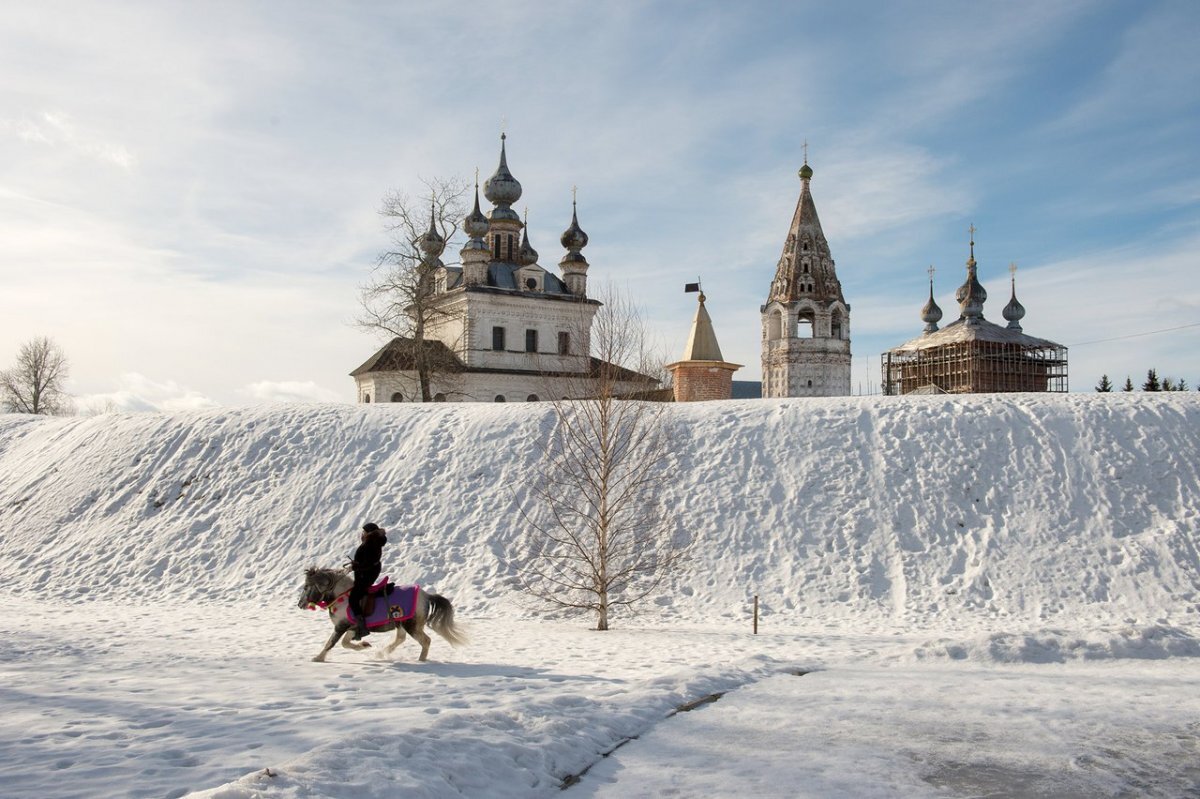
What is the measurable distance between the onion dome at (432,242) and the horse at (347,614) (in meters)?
36.1

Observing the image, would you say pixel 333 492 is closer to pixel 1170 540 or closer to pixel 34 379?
pixel 1170 540

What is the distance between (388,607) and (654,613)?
7.58 metres

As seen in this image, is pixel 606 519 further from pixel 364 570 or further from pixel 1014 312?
pixel 1014 312

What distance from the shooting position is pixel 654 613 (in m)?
17.9

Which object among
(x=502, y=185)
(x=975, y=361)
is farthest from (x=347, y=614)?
(x=975, y=361)

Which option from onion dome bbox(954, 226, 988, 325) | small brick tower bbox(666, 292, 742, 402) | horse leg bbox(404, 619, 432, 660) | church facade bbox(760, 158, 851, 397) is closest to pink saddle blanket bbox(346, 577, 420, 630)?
horse leg bbox(404, 619, 432, 660)

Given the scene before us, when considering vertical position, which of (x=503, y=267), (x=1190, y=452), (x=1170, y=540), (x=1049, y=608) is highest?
(x=503, y=267)

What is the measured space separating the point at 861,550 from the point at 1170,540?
6.15 meters

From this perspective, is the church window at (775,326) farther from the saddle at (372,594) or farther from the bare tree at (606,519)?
the saddle at (372,594)

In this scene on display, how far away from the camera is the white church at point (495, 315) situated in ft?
164

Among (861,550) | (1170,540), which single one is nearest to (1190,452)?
(1170,540)

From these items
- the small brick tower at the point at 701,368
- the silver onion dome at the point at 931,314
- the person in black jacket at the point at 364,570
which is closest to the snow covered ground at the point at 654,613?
the person in black jacket at the point at 364,570

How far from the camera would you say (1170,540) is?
18594 millimetres

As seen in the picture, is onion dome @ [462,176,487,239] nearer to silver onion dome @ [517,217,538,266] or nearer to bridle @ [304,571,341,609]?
silver onion dome @ [517,217,538,266]
